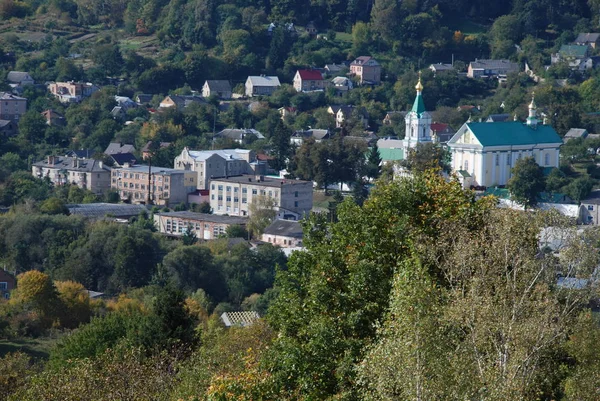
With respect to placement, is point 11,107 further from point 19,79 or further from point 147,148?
point 147,148

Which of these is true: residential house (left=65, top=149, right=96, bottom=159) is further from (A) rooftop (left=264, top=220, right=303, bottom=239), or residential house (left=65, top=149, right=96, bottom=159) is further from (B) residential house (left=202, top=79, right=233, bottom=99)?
(A) rooftop (left=264, top=220, right=303, bottom=239)

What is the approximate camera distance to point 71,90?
49656 mm

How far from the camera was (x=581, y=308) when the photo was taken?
459 inches

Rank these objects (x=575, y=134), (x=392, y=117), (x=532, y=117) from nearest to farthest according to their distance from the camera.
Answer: (x=532, y=117) → (x=575, y=134) → (x=392, y=117)

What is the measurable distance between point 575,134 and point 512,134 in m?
3.94

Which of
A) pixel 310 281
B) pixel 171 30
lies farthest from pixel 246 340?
pixel 171 30

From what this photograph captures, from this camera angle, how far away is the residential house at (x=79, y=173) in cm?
4003

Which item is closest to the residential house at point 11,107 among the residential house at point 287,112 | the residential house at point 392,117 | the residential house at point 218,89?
the residential house at point 218,89

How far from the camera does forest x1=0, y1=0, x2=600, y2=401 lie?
10148 millimetres

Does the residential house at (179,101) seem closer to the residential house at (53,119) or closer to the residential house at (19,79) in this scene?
the residential house at (53,119)

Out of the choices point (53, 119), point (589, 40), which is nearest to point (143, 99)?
point (53, 119)

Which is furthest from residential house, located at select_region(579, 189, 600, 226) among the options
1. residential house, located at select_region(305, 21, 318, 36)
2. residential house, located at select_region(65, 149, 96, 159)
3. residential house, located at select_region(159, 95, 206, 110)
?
residential house, located at select_region(305, 21, 318, 36)

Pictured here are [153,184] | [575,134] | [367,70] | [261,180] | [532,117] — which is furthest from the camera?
[367,70]

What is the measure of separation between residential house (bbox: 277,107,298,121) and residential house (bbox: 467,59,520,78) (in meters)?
8.73
